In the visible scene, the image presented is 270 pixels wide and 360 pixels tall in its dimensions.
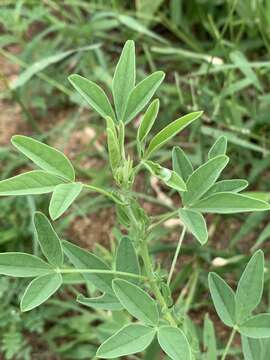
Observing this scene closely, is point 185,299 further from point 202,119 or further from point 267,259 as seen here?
point 202,119

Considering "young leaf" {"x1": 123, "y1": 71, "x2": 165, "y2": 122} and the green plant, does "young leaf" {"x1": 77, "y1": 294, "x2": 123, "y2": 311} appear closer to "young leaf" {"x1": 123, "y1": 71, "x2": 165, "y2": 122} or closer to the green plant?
the green plant

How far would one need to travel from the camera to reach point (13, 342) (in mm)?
1836

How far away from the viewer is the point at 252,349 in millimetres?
1227

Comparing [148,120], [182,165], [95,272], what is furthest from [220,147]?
[95,272]

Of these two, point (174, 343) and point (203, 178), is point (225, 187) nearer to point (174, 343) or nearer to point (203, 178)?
point (203, 178)

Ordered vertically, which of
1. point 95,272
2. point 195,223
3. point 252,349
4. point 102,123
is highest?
point 195,223

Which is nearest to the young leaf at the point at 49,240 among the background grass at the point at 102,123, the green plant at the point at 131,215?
the green plant at the point at 131,215

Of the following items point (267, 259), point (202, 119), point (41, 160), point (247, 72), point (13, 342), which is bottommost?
point (13, 342)

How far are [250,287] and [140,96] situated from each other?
1.06ft

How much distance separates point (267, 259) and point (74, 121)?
646mm

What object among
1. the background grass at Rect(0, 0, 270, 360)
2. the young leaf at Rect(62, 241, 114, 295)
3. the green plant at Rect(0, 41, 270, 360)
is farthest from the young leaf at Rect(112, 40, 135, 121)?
the background grass at Rect(0, 0, 270, 360)

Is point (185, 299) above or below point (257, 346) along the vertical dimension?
below

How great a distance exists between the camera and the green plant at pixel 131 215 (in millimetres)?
1078

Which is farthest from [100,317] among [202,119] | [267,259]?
[202,119]
